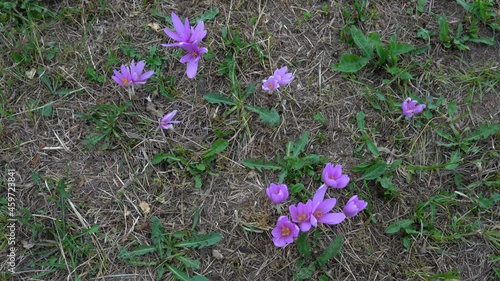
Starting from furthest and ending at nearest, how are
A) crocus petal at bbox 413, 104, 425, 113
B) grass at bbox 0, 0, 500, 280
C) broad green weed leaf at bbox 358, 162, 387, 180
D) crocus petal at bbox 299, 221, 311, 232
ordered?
1. crocus petal at bbox 413, 104, 425, 113
2. broad green weed leaf at bbox 358, 162, 387, 180
3. grass at bbox 0, 0, 500, 280
4. crocus petal at bbox 299, 221, 311, 232

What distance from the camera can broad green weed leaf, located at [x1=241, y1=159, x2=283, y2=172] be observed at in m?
2.39

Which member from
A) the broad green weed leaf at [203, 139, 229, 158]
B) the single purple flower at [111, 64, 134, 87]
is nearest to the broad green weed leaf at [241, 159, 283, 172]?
the broad green weed leaf at [203, 139, 229, 158]

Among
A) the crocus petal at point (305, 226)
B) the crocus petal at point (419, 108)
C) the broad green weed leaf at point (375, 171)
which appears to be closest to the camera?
the crocus petal at point (305, 226)

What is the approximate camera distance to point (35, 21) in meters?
2.65

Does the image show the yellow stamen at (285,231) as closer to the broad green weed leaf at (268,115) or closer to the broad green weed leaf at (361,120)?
the broad green weed leaf at (268,115)

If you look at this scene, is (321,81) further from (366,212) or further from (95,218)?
(95,218)

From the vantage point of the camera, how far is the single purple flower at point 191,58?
8.00 ft

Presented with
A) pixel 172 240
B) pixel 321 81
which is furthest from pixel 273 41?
pixel 172 240

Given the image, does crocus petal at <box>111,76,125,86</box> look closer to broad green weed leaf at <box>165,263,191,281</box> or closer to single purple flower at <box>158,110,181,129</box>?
single purple flower at <box>158,110,181,129</box>

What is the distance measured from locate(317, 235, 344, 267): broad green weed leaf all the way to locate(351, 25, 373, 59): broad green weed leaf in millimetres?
944

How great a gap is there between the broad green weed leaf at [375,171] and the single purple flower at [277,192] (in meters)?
0.40

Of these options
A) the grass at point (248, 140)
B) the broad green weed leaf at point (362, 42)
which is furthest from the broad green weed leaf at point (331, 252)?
the broad green weed leaf at point (362, 42)

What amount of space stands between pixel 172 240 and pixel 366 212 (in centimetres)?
87

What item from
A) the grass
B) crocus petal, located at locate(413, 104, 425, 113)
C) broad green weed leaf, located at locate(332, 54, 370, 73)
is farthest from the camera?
broad green weed leaf, located at locate(332, 54, 370, 73)
